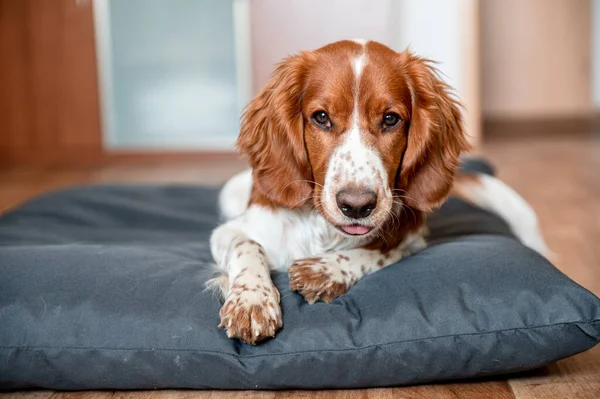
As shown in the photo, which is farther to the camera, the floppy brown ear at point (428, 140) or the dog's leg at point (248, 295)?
the floppy brown ear at point (428, 140)

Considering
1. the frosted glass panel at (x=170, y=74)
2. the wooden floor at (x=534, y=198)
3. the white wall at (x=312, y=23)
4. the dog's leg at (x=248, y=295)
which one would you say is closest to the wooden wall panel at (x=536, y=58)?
the wooden floor at (x=534, y=198)

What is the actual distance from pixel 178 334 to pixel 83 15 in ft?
15.3

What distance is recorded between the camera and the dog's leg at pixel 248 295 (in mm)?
2107

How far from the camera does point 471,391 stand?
218cm

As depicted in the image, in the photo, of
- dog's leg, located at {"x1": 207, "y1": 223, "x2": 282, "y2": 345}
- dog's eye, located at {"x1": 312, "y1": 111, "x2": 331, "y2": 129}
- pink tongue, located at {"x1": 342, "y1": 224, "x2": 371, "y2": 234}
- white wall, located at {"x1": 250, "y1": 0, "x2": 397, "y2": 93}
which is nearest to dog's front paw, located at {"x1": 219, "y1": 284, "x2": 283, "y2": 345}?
dog's leg, located at {"x1": 207, "y1": 223, "x2": 282, "y2": 345}

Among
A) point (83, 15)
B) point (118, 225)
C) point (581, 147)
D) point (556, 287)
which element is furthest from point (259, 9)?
point (556, 287)

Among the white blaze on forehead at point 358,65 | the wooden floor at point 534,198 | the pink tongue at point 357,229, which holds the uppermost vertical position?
the white blaze on forehead at point 358,65

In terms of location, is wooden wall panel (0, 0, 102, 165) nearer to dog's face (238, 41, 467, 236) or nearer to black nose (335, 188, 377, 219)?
dog's face (238, 41, 467, 236)

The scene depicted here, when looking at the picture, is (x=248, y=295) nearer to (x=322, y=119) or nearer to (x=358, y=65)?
(x=322, y=119)

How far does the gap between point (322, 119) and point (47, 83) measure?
456 centimetres

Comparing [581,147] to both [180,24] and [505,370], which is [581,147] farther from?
[505,370]

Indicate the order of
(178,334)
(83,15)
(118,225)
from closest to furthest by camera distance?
(178,334), (118,225), (83,15)

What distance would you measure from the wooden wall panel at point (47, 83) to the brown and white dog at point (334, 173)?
4.08 m

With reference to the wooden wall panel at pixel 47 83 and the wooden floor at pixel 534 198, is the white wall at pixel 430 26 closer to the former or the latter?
the wooden floor at pixel 534 198
